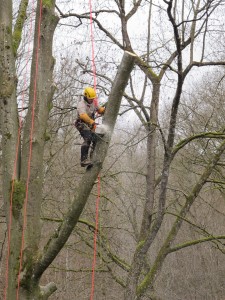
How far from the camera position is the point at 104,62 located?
6855 millimetres

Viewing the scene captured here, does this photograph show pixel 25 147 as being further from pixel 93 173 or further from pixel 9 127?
pixel 93 173

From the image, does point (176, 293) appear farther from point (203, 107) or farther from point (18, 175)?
point (18, 175)

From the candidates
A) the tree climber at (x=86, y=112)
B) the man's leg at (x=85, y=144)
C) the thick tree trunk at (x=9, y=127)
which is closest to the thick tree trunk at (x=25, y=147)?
the thick tree trunk at (x=9, y=127)

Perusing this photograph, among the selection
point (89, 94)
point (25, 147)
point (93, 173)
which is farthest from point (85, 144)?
point (93, 173)

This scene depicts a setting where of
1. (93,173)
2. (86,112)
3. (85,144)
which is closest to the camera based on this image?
(93,173)

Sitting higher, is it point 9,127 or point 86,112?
point 86,112

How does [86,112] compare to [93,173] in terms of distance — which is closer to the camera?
[93,173]

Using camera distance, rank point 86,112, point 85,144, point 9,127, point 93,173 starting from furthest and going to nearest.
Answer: point 85,144 < point 86,112 < point 9,127 < point 93,173

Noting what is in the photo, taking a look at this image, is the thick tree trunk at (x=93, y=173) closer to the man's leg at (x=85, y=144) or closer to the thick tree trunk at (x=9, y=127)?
the thick tree trunk at (x=9, y=127)

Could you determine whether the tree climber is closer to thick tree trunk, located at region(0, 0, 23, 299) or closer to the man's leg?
the man's leg

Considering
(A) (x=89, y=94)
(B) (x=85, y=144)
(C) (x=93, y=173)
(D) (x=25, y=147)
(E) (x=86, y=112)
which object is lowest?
(C) (x=93, y=173)

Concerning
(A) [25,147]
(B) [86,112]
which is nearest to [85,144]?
(B) [86,112]

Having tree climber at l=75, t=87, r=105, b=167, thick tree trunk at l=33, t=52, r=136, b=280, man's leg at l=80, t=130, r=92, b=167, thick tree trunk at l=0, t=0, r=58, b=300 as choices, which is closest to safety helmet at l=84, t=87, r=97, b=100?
tree climber at l=75, t=87, r=105, b=167

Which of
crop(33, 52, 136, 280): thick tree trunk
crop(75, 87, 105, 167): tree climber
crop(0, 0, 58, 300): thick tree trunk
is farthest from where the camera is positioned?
crop(75, 87, 105, 167): tree climber
